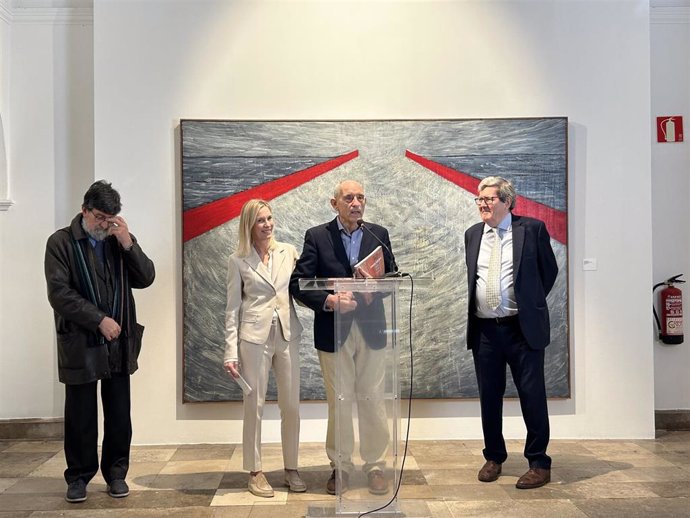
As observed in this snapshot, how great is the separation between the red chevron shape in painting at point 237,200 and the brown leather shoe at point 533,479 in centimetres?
242

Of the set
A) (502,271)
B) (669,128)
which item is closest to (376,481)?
(502,271)

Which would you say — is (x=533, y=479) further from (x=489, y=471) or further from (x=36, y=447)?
(x=36, y=447)

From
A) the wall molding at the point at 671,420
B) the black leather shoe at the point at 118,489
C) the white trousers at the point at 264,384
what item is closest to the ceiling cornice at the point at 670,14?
the wall molding at the point at 671,420

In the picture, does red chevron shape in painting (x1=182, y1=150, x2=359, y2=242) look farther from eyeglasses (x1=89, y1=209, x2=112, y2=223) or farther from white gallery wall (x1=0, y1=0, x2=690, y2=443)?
eyeglasses (x1=89, y1=209, x2=112, y2=223)

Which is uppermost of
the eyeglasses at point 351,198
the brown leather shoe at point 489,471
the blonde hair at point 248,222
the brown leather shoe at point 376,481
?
the eyeglasses at point 351,198

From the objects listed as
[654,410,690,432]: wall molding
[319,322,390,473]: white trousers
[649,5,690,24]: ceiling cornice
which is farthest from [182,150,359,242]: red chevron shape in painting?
[654,410,690,432]: wall molding

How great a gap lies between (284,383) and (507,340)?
4.15 feet

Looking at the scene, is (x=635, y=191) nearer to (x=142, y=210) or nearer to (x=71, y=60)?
(x=142, y=210)

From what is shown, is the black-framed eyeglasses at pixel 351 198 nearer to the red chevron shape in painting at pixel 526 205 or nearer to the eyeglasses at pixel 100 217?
the eyeglasses at pixel 100 217

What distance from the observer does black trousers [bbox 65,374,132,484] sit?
4336 mm

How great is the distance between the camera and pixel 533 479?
4.51 meters

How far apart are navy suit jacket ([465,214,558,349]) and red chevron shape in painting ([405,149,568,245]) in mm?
1076

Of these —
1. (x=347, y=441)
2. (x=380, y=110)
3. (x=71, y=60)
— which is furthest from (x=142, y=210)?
(x=347, y=441)

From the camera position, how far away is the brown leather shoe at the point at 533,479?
450 centimetres
